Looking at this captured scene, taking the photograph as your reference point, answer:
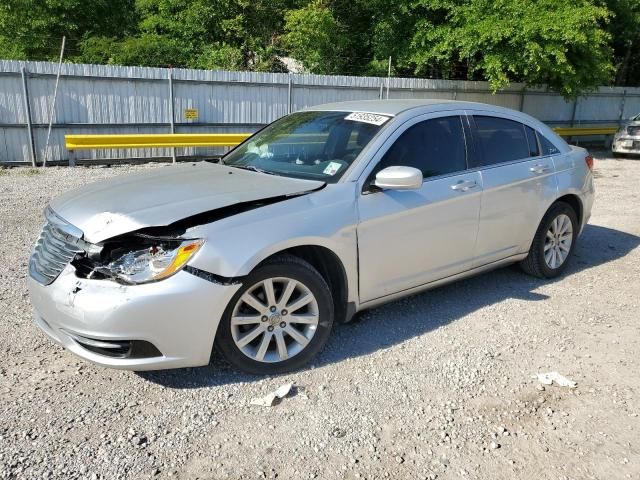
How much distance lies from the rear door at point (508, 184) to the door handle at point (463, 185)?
138 millimetres

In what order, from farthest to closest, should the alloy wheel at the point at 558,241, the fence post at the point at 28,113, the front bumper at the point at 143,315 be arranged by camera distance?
the fence post at the point at 28,113
the alloy wheel at the point at 558,241
the front bumper at the point at 143,315

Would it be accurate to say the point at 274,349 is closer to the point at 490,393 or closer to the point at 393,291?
the point at 393,291

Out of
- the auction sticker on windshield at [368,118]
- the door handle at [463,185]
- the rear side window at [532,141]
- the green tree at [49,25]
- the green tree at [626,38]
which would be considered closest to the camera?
the auction sticker on windshield at [368,118]

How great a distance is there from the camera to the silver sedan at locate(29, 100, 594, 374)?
306cm

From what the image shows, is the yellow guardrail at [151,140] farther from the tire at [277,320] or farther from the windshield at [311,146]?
the tire at [277,320]

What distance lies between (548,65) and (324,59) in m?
7.77

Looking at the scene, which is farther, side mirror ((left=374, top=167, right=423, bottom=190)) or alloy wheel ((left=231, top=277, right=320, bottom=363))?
side mirror ((left=374, top=167, right=423, bottom=190))

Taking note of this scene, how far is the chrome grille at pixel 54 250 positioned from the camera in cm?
322

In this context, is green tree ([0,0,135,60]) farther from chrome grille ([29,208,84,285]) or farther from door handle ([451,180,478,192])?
door handle ([451,180,478,192])

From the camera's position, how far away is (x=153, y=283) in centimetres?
299

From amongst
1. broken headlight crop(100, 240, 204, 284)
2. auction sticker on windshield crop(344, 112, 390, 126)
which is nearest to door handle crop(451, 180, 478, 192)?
auction sticker on windshield crop(344, 112, 390, 126)

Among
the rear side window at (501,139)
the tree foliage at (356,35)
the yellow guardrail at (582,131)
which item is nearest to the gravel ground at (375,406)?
the rear side window at (501,139)

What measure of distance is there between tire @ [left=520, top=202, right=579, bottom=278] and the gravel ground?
57cm

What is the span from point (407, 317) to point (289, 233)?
5.09ft
